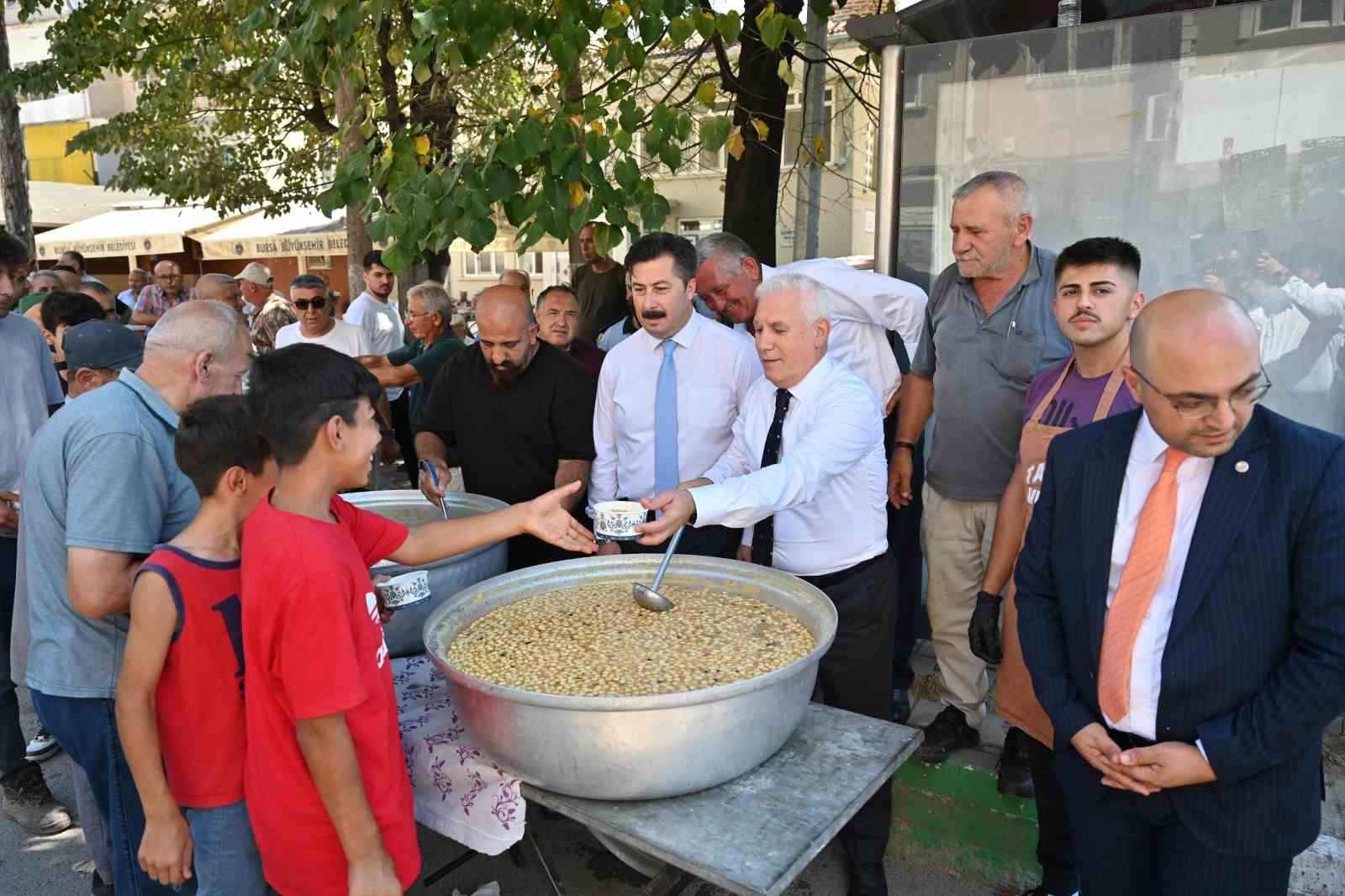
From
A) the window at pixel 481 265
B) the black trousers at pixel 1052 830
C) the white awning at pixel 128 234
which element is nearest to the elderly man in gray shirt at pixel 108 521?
the black trousers at pixel 1052 830

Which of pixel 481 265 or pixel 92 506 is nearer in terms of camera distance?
pixel 92 506

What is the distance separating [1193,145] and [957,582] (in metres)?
1.88

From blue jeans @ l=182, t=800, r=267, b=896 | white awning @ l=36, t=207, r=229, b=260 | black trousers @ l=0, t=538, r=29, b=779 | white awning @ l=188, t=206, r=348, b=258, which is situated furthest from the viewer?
white awning @ l=36, t=207, r=229, b=260

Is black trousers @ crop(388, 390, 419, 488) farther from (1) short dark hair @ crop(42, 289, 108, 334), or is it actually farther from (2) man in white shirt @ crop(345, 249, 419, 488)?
(1) short dark hair @ crop(42, 289, 108, 334)

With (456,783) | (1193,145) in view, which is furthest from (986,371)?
(456,783)

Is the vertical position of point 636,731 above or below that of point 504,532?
below

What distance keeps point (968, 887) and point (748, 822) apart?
180 centimetres

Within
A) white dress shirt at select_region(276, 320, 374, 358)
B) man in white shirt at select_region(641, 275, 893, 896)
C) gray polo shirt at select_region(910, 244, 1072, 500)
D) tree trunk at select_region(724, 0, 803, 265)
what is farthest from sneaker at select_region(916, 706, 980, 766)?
white dress shirt at select_region(276, 320, 374, 358)

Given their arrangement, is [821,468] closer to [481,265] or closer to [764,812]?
[764,812]

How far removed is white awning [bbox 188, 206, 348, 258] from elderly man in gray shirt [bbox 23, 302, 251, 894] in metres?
13.8

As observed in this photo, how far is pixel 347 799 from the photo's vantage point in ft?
5.75

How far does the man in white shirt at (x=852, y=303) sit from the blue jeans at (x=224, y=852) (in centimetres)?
252

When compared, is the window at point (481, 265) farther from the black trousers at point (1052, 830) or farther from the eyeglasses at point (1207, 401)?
the eyeglasses at point (1207, 401)

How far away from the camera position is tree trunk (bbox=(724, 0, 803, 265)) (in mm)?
5469
